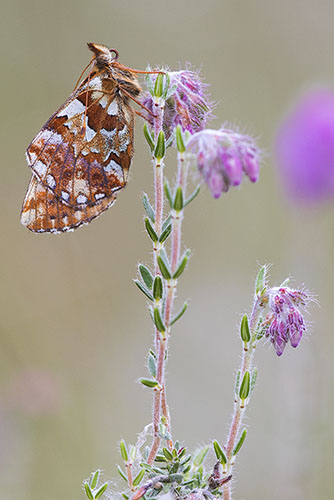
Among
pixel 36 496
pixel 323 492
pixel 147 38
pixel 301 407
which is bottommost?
pixel 36 496

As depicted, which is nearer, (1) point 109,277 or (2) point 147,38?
(1) point 109,277

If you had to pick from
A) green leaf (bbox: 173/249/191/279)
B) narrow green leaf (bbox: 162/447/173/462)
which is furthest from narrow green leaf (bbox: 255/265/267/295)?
narrow green leaf (bbox: 162/447/173/462)

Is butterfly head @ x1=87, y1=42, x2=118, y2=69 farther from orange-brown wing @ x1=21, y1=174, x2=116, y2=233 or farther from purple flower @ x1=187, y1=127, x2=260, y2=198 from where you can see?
purple flower @ x1=187, y1=127, x2=260, y2=198

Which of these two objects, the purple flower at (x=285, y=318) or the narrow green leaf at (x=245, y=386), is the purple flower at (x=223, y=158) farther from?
the narrow green leaf at (x=245, y=386)

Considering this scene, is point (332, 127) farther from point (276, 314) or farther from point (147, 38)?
point (147, 38)

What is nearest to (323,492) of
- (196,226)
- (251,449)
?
(251,449)

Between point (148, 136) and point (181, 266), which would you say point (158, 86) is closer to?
point (148, 136)

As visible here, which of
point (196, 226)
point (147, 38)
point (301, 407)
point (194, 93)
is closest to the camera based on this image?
point (194, 93)
